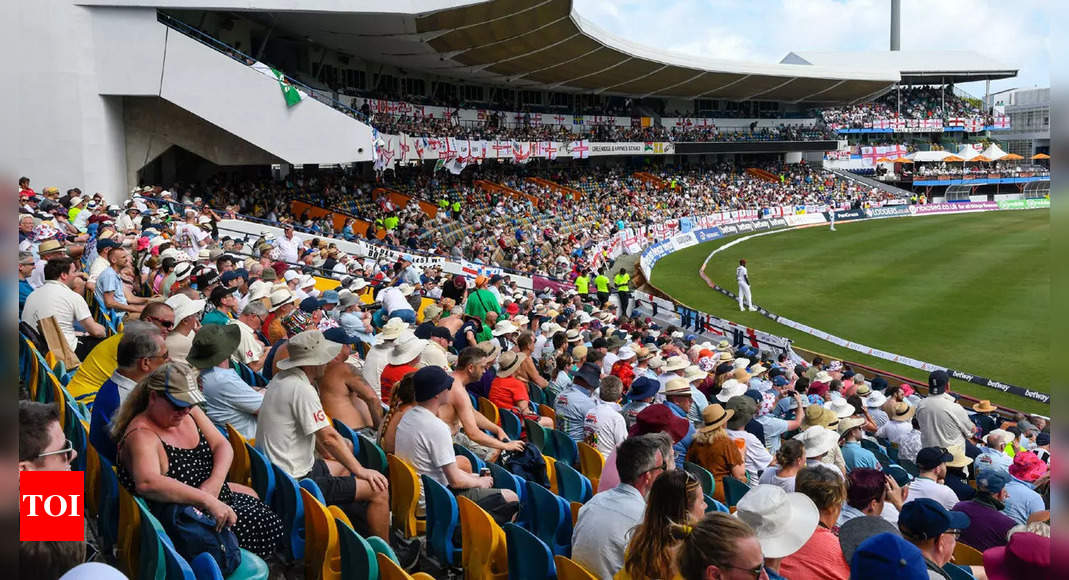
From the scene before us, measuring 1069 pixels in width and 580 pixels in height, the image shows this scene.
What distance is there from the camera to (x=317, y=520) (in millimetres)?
4773

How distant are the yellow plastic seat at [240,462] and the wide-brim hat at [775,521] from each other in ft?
10.6

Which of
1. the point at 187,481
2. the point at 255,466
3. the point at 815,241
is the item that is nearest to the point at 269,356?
the point at 255,466

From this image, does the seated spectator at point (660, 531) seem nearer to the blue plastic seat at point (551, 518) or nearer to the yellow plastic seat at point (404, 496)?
the blue plastic seat at point (551, 518)

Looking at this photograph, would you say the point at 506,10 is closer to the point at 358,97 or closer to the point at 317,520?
the point at 358,97

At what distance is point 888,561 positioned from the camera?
2.99 m

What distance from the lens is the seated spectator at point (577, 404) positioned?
7.80 metres

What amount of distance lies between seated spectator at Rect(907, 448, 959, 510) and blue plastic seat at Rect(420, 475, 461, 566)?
349 cm

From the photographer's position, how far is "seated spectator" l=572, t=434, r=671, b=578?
4402 millimetres

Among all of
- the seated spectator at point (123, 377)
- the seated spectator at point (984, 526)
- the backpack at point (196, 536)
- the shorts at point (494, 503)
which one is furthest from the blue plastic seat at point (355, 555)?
the seated spectator at point (984, 526)

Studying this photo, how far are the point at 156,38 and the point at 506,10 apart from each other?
12.3 metres

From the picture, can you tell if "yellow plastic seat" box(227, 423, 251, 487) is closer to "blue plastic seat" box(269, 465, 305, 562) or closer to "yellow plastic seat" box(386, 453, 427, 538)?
"blue plastic seat" box(269, 465, 305, 562)

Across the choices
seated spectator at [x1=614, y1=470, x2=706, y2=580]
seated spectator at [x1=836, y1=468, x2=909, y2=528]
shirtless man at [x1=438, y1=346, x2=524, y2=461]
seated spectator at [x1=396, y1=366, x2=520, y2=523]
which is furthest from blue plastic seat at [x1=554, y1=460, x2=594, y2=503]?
seated spectator at [x1=614, y1=470, x2=706, y2=580]

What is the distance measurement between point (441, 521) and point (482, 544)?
52 cm

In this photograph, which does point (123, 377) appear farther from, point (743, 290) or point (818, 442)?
point (743, 290)
